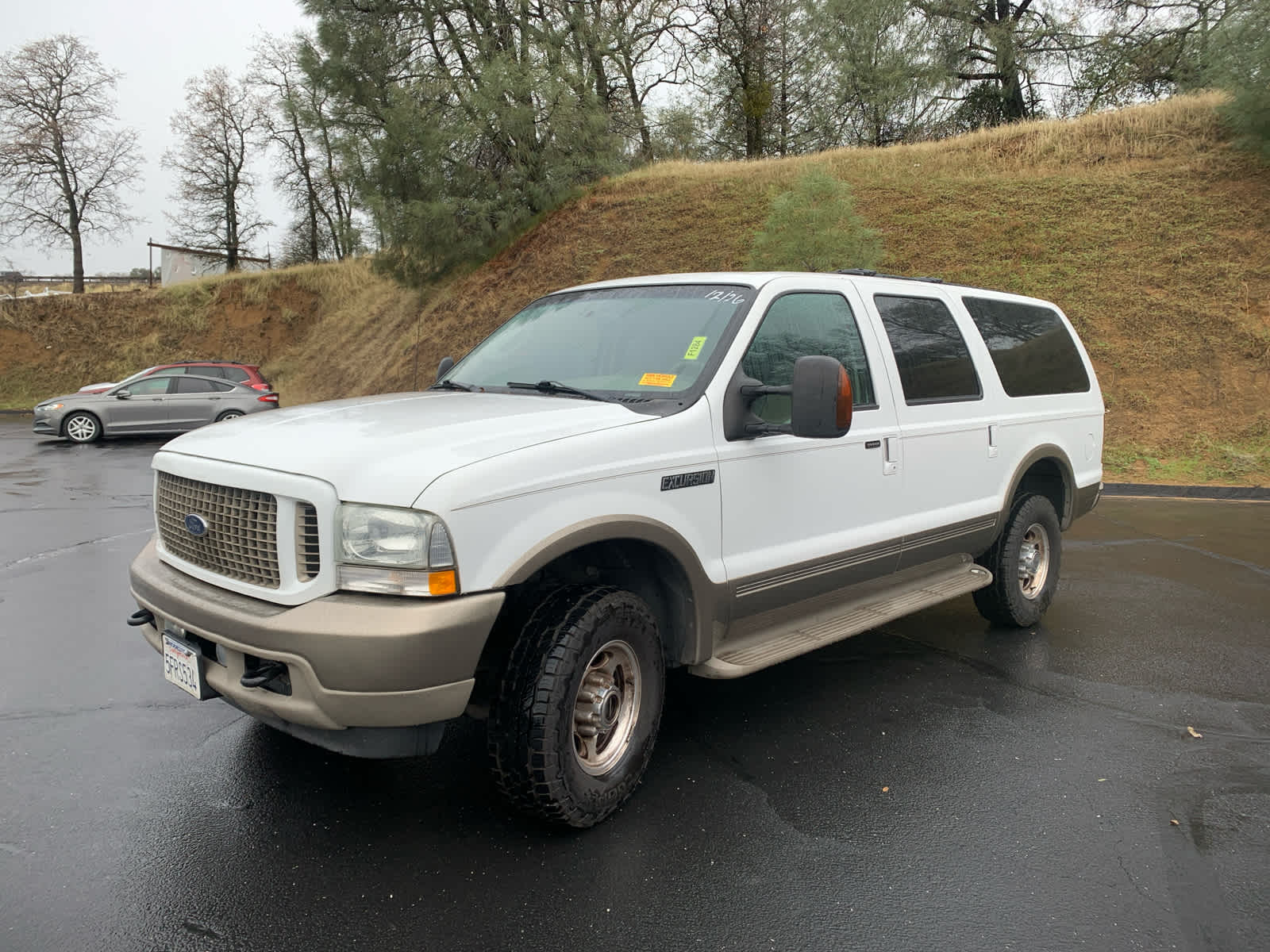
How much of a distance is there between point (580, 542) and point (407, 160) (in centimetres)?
1905

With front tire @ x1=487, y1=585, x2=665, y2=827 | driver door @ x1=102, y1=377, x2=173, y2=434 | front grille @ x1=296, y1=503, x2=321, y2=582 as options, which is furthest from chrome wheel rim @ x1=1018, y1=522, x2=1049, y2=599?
driver door @ x1=102, y1=377, x2=173, y2=434

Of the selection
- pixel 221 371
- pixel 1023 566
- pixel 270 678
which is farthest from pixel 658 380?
pixel 221 371

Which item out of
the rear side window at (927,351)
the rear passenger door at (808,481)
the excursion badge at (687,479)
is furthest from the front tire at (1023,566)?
the excursion badge at (687,479)

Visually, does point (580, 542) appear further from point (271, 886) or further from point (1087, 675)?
point (1087, 675)

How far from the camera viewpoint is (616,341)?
13.1ft

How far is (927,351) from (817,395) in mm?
1740

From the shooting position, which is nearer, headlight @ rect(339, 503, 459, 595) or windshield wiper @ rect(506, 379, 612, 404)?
headlight @ rect(339, 503, 459, 595)

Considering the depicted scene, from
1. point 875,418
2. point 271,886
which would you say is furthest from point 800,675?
point 271,886

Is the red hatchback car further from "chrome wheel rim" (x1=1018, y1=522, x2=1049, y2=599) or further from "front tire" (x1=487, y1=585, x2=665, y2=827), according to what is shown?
"front tire" (x1=487, y1=585, x2=665, y2=827)

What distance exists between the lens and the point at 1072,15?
2805 cm

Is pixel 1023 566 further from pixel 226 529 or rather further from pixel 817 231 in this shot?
pixel 817 231

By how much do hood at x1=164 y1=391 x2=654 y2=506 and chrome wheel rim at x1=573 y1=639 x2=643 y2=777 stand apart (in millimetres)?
812

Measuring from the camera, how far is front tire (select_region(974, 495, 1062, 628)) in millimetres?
5336

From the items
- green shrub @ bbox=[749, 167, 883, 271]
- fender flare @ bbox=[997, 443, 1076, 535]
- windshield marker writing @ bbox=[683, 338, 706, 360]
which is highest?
green shrub @ bbox=[749, 167, 883, 271]
